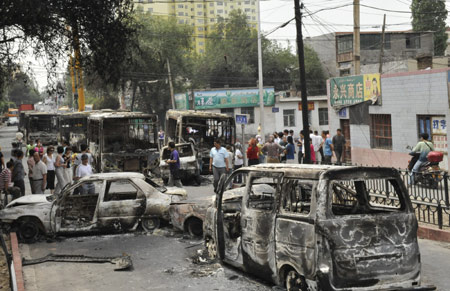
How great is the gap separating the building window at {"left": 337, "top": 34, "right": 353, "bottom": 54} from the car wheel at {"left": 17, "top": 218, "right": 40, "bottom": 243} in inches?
1988

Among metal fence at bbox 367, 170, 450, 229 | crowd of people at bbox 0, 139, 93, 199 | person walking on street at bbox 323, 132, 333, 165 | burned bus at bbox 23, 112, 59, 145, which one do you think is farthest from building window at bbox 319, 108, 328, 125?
metal fence at bbox 367, 170, 450, 229

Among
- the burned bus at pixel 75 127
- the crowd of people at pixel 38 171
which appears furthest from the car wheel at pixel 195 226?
the burned bus at pixel 75 127

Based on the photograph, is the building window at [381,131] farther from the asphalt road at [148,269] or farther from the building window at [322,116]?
the building window at [322,116]

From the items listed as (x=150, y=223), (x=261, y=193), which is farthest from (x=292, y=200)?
(x=150, y=223)

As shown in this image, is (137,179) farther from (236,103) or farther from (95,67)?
(236,103)

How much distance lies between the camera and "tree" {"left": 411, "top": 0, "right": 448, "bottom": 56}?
72.7m

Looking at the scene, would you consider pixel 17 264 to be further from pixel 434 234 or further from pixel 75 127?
pixel 75 127

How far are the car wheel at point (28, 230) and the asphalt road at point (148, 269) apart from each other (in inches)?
10.3

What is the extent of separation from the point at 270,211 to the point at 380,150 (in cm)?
1753

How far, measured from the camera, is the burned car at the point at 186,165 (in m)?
22.1

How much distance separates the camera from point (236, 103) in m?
55.2

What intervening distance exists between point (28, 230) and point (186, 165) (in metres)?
10.4

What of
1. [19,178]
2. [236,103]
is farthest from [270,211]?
[236,103]

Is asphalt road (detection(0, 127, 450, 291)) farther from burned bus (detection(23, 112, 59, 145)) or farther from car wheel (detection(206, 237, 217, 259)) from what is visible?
burned bus (detection(23, 112, 59, 145))
